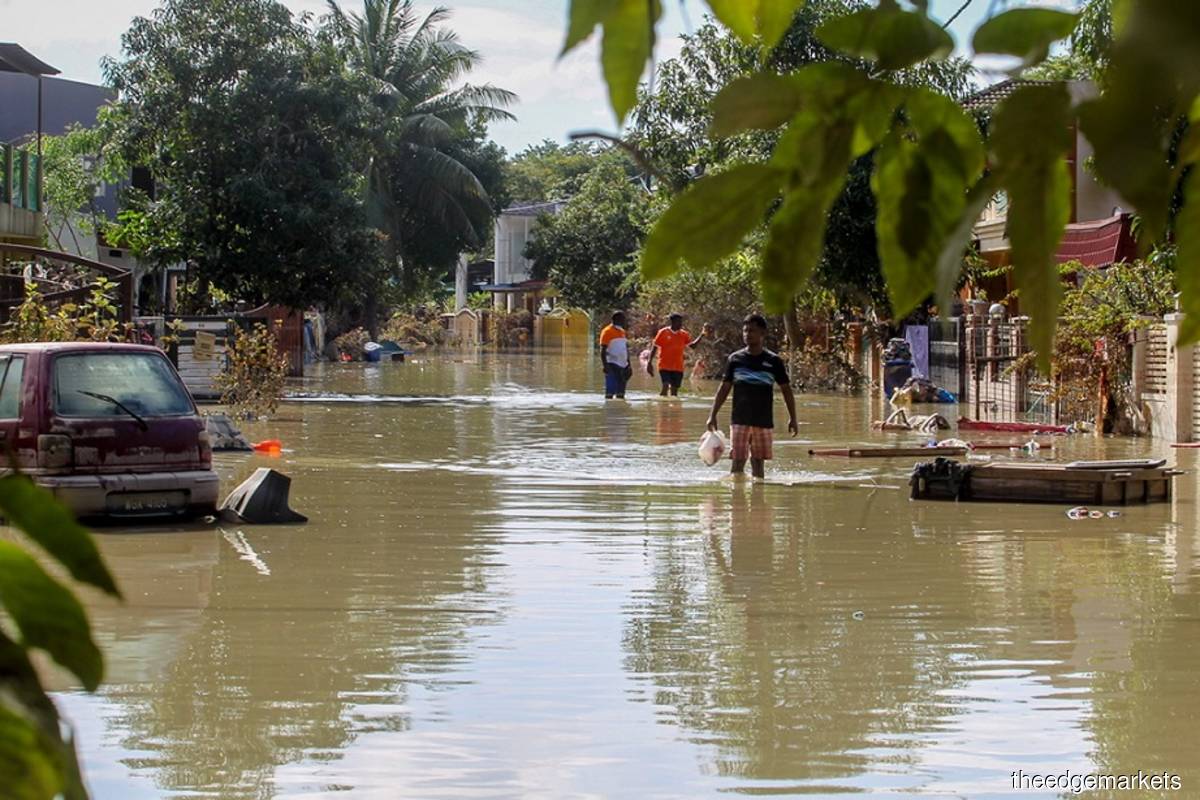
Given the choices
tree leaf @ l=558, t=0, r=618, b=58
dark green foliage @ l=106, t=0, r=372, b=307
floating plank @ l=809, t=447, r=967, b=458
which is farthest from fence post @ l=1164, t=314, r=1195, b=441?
tree leaf @ l=558, t=0, r=618, b=58

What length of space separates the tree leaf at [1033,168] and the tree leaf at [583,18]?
354mm

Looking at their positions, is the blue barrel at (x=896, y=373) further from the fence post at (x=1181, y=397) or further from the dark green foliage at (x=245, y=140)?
the dark green foliage at (x=245, y=140)

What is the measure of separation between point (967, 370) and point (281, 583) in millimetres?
21493

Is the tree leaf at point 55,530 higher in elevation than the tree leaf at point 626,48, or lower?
lower

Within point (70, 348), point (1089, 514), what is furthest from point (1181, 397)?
point (70, 348)

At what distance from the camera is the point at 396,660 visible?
8312 mm

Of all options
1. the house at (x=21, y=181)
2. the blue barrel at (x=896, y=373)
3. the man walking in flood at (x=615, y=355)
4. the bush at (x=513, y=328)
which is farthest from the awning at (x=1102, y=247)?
the bush at (x=513, y=328)

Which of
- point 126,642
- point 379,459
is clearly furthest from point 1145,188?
point 379,459

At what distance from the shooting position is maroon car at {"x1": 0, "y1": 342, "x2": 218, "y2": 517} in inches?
490

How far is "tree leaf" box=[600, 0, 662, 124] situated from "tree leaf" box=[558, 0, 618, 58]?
0.01m

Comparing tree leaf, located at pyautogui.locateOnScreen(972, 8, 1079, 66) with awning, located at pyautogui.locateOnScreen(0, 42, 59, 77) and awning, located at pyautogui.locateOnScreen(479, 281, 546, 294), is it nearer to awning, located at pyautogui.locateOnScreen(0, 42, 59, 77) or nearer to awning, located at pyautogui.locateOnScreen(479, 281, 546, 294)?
awning, located at pyautogui.locateOnScreen(0, 42, 59, 77)

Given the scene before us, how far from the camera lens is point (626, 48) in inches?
63.8

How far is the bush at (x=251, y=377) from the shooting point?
2491cm

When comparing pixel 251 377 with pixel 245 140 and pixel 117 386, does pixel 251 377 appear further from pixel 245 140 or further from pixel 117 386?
pixel 117 386
